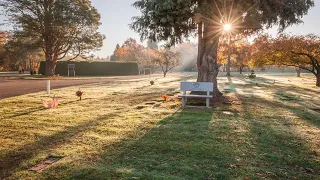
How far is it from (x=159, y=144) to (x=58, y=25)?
106 feet

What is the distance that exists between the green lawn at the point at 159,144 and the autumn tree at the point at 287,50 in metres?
16.1

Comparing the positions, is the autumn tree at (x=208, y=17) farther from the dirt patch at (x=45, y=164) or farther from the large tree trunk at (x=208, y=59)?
the dirt patch at (x=45, y=164)

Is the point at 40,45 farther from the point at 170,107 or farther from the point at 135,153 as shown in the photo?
the point at 135,153

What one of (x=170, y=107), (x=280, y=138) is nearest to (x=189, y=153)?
(x=280, y=138)

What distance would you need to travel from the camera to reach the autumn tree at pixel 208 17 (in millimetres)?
10750

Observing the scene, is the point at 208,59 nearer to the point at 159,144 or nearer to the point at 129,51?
the point at 159,144

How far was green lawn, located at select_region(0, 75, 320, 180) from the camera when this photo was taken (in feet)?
13.6

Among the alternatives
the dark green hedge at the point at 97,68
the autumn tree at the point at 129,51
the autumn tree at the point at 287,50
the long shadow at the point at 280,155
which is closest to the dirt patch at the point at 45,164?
the long shadow at the point at 280,155

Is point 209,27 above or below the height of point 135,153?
above

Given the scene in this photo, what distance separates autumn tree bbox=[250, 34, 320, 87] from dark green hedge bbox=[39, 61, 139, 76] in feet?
106

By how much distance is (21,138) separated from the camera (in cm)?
589

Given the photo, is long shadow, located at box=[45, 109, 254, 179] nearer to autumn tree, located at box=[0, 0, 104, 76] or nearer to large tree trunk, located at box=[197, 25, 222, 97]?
large tree trunk, located at box=[197, 25, 222, 97]

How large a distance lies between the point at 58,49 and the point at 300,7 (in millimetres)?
32439

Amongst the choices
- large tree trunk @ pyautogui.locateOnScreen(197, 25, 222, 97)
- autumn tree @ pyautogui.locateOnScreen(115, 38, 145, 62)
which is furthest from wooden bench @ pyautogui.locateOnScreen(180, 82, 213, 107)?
autumn tree @ pyautogui.locateOnScreen(115, 38, 145, 62)
